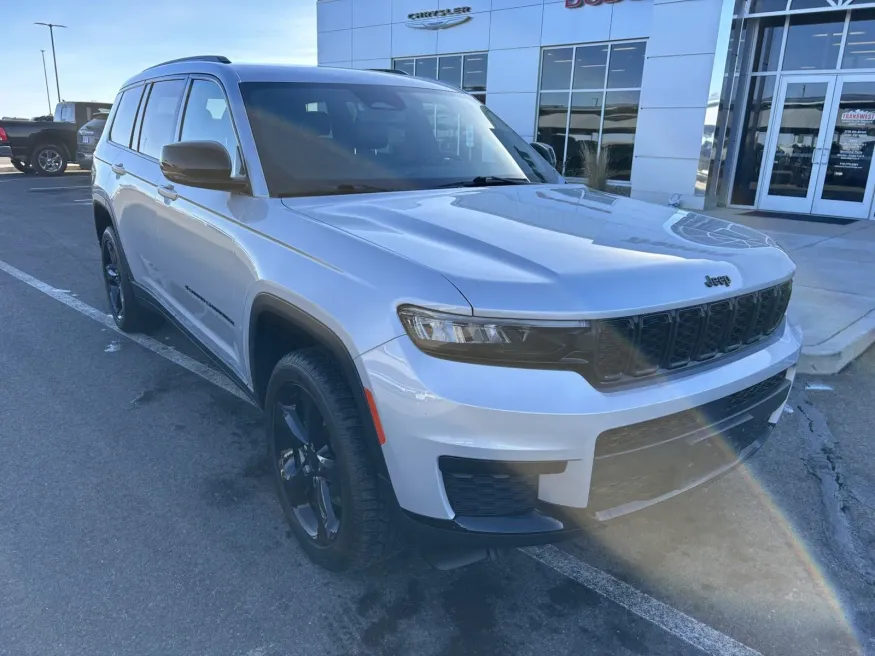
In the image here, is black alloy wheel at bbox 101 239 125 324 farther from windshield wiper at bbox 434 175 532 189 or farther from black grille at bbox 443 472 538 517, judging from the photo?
black grille at bbox 443 472 538 517

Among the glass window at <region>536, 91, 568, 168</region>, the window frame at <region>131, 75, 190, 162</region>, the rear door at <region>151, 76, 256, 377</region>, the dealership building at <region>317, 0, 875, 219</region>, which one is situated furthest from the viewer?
the glass window at <region>536, 91, 568, 168</region>

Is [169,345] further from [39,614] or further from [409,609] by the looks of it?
[409,609]

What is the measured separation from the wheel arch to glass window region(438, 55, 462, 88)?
1629 cm

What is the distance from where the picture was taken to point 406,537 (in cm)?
214

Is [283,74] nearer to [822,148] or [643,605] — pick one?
[643,605]

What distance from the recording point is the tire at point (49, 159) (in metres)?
19.2

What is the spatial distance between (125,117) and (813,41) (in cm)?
1262

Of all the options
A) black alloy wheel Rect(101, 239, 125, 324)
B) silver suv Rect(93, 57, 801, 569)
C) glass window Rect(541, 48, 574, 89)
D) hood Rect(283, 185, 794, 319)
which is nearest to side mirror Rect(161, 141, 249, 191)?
silver suv Rect(93, 57, 801, 569)

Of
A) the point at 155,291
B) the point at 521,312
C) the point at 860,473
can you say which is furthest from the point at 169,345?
the point at 860,473

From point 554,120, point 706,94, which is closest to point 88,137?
point 554,120

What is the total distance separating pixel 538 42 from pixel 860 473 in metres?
14.7

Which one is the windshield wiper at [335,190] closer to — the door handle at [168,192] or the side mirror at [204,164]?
the side mirror at [204,164]

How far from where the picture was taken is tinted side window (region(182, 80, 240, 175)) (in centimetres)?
307

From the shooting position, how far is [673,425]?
2.10 meters
